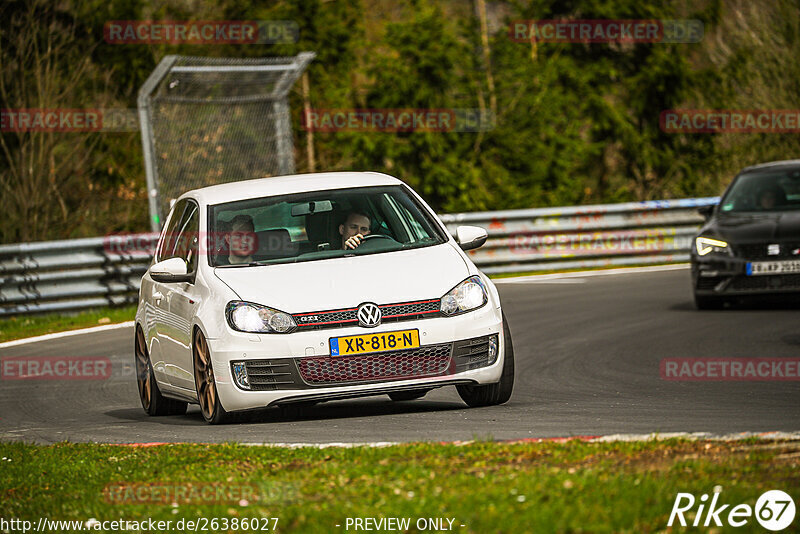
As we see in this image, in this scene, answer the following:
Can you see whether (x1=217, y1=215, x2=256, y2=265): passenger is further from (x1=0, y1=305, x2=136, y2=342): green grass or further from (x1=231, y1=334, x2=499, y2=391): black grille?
(x1=0, y1=305, x2=136, y2=342): green grass

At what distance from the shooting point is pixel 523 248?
2269 centimetres

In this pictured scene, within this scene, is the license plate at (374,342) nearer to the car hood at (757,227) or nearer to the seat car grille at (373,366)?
the seat car grille at (373,366)

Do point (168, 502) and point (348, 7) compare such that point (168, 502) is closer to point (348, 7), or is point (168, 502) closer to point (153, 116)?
point (153, 116)

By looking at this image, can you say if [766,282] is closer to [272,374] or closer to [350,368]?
[350,368]

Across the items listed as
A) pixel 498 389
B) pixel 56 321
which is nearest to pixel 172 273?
pixel 498 389

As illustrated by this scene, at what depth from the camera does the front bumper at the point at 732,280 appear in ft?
50.4

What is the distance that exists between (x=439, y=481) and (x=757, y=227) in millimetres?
10576

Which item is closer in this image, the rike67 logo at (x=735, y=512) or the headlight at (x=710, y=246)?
the rike67 logo at (x=735, y=512)

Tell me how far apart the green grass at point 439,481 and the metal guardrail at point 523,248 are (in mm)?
11406

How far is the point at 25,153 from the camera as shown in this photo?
22.2 m

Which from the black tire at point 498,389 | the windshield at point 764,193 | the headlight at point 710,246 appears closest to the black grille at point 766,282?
the headlight at point 710,246

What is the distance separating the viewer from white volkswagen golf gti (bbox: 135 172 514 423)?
8.45m

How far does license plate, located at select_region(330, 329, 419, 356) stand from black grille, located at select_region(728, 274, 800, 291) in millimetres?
7903

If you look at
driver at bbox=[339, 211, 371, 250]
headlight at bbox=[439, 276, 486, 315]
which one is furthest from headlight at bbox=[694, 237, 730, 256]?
headlight at bbox=[439, 276, 486, 315]
